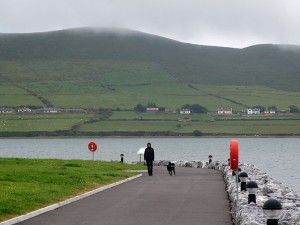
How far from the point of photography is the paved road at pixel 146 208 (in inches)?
684

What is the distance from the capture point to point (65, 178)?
28141 millimetres

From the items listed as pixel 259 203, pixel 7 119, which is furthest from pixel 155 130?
pixel 259 203

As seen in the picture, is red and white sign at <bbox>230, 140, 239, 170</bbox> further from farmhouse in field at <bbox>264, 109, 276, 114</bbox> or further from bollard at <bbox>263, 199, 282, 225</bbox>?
farmhouse in field at <bbox>264, 109, 276, 114</bbox>

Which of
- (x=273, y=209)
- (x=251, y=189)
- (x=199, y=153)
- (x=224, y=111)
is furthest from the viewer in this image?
(x=224, y=111)

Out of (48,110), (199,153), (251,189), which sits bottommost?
(199,153)

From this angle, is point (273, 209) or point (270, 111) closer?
point (273, 209)

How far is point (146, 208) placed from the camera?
20281 millimetres

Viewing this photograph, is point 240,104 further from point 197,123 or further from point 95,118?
point 95,118

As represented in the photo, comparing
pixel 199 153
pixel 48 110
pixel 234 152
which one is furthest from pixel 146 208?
pixel 48 110

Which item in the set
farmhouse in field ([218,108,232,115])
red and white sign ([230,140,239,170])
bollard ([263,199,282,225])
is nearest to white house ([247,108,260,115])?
farmhouse in field ([218,108,232,115])

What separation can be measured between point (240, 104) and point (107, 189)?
172724 mm

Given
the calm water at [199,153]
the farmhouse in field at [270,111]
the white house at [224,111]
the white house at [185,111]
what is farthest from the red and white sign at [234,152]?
the white house at [185,111]

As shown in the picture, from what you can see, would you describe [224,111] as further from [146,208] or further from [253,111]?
[146,208]

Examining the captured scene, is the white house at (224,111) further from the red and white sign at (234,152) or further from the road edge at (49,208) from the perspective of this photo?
the red and white sign at (234,152)
